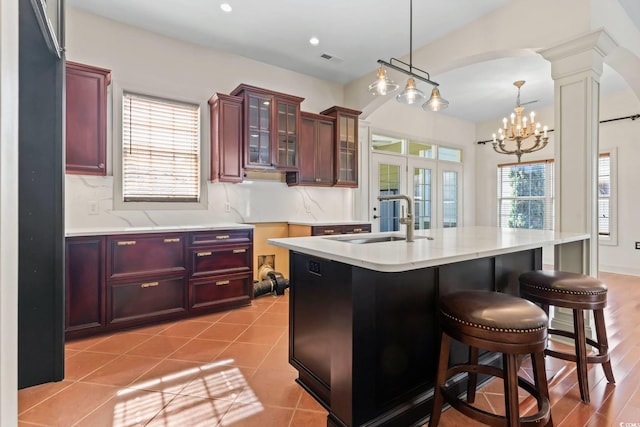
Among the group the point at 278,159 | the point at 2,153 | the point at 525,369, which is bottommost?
the point at 525,369

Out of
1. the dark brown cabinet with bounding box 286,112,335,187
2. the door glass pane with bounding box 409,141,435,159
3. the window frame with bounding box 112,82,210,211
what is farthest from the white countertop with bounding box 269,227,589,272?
the door glass pane with bounding box 409,141,435,159

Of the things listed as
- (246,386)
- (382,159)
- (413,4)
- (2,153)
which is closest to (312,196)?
(382,159)

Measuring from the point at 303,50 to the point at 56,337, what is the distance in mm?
3875

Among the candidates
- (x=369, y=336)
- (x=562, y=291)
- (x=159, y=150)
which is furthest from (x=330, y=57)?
(x=369, y=336)

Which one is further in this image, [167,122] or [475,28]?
[167,122]

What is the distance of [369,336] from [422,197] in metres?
5.50

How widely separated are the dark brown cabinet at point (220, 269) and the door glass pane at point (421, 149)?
4063 millimetres

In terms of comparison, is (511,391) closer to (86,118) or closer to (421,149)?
(86,118)

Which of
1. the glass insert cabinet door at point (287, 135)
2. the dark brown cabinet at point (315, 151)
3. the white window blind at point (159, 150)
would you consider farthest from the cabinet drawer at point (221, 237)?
the dark brown cabinet at point (315, 151)

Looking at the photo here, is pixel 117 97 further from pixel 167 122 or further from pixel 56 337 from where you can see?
pixel 56 337

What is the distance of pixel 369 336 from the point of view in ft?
4.98

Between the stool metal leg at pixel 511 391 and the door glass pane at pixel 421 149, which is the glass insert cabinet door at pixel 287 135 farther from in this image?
the stool metal leg at pixel 511 391

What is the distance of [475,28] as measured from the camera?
3521mm

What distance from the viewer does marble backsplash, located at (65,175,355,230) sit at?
10.8 feet
